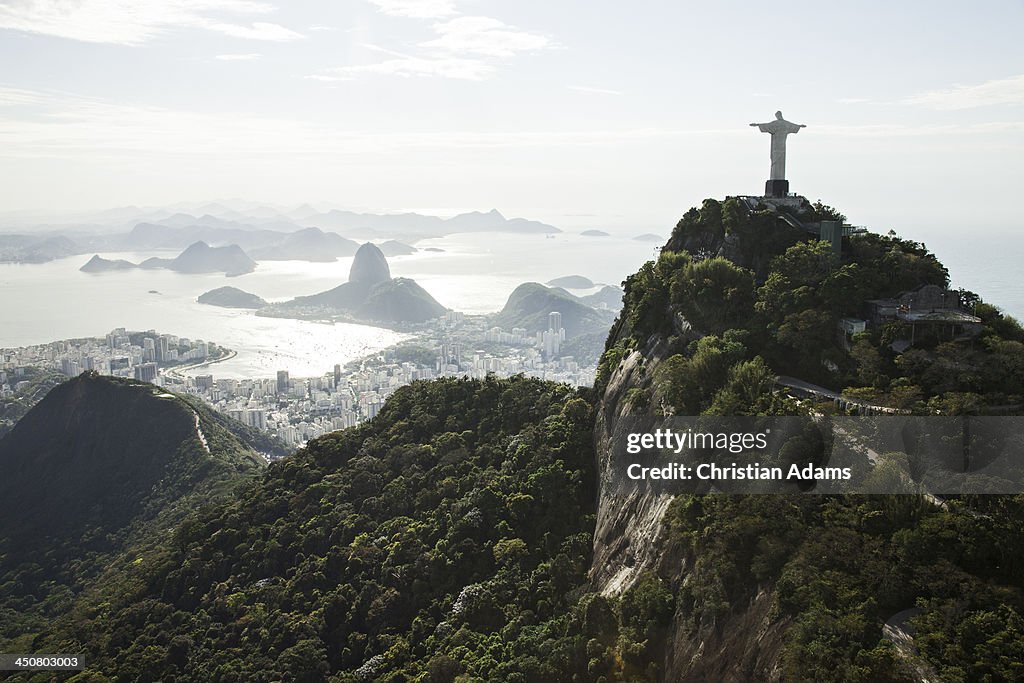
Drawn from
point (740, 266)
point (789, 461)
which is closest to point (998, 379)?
point (789, 461)

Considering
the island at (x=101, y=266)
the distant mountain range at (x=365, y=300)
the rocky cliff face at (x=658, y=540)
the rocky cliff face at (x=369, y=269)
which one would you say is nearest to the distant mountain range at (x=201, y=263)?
the island at (x=101, y=266)

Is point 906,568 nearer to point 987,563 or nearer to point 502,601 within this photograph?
point 987,563

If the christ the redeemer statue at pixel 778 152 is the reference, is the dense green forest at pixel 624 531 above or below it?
below

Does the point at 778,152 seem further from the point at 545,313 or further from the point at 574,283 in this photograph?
the point at 574,283

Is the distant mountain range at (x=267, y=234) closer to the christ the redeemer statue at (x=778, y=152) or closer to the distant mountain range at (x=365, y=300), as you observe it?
the distant mountain range at (x=365, y=300)

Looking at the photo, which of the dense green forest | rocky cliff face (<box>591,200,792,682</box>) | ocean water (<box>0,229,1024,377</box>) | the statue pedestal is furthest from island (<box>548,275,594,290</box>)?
the statue pedestal

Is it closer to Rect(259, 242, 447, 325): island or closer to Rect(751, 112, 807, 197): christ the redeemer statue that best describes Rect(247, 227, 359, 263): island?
Rect(259, 242, 447, 325): island
